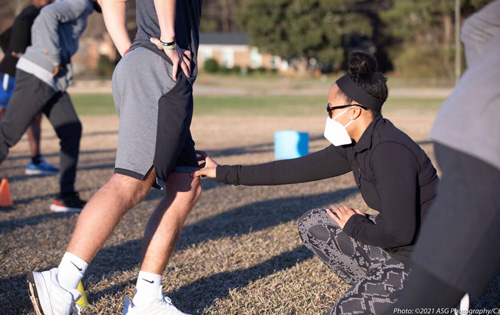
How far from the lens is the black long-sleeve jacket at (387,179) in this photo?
8.80 feet

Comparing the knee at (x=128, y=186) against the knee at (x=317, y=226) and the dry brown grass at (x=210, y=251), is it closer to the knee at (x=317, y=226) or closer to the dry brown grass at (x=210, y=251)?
the dry brown grass at (x=210, y=251)

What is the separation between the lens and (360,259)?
3186mm

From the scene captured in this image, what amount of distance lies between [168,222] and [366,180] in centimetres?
102

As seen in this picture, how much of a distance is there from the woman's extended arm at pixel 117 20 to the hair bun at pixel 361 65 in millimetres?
1199

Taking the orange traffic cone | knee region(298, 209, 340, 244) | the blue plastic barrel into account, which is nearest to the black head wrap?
knee region(298, 209, 340, 244)

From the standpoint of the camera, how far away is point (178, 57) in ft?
9.64

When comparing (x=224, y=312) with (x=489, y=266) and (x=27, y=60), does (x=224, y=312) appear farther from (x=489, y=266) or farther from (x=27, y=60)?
(x=27, y=60)

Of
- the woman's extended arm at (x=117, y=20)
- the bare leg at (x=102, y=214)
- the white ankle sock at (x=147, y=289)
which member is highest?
the woman's extended arm at (x=117, y=20)

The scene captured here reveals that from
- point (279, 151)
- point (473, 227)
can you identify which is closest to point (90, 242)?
point (473, 227)

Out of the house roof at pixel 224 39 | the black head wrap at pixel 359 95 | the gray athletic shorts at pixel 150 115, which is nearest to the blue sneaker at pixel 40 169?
the gray athletic shorts at pixel 150 115

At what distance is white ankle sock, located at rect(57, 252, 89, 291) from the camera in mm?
2717

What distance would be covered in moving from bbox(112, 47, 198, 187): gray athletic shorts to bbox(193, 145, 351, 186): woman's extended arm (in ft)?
1.38

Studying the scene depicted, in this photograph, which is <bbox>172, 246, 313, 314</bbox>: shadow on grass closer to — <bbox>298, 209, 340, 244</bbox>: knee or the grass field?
the grass field

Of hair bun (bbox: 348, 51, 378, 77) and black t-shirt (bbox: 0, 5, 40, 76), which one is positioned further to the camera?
black t-shirt (bbox: 0, 5, 40, 76)
